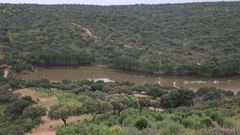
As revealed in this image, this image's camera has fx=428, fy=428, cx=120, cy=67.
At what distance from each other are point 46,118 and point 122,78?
31.1 meters

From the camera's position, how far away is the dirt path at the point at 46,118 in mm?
23712

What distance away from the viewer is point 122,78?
58719mm

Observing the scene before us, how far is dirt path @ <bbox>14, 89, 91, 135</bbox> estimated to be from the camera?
77.8ft

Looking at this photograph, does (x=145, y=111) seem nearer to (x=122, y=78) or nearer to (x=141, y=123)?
(x=141, y=123)

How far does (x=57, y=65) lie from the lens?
6562 centimetres

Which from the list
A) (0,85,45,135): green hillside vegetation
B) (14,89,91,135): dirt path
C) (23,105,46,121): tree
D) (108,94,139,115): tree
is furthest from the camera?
(23,105,46,121): tree

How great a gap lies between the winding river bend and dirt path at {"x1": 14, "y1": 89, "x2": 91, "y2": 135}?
17.9m

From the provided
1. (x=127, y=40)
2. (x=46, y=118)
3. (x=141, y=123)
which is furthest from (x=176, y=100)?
(x=127, y=40)

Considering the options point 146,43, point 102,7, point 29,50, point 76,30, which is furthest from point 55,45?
point 102,7

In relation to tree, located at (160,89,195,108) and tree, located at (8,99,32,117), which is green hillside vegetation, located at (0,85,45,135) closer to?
tree, located at (8,99,32,117)

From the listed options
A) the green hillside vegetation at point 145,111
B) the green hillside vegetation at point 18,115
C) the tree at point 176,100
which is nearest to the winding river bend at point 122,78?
the green hillside vegetation at point 145,111

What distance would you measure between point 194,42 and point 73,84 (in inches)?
1481

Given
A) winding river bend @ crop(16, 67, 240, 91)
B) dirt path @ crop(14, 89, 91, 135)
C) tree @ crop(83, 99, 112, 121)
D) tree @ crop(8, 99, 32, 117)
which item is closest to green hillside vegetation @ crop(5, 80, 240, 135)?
tree @ crop(83, 99, 112, 121)

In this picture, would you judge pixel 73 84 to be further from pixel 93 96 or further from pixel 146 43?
pixel 146 43
